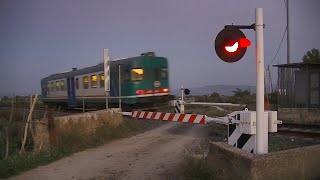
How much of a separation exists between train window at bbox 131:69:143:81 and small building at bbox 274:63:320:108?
315 inches

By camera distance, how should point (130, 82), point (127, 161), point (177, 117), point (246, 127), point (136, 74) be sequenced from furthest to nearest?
point (136, 74) < point (130, 82) < point (177, 117) < point (127, 161) < point (246, 127)

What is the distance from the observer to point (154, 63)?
A: 22.6 meters

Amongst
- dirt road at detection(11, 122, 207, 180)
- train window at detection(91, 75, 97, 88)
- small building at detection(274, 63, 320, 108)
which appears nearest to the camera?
dirt road at detection(11, 122, 207, 180)

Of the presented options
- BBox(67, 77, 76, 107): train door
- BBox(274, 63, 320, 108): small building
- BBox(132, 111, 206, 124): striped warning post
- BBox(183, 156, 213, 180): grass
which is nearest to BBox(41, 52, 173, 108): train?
BBox(67, 77, 76, 107): train door

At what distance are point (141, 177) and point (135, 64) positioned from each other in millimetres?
14363

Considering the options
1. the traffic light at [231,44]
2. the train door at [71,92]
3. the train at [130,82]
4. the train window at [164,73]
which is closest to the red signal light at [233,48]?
the traffic light at [231,44]

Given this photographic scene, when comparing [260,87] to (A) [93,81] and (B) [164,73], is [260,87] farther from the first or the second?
(A) [93,81]

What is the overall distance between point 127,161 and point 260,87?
3.85 meters

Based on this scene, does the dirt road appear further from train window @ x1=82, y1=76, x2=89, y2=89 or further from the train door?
the train door

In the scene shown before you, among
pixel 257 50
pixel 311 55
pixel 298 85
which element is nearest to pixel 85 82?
pixel 298 85

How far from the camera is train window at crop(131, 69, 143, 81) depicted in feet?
70.5

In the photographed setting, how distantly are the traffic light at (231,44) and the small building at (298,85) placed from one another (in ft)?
59.7

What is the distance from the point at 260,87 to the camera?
242 inches

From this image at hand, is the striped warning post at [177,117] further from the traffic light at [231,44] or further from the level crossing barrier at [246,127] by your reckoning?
the traffic light at [231,44]
